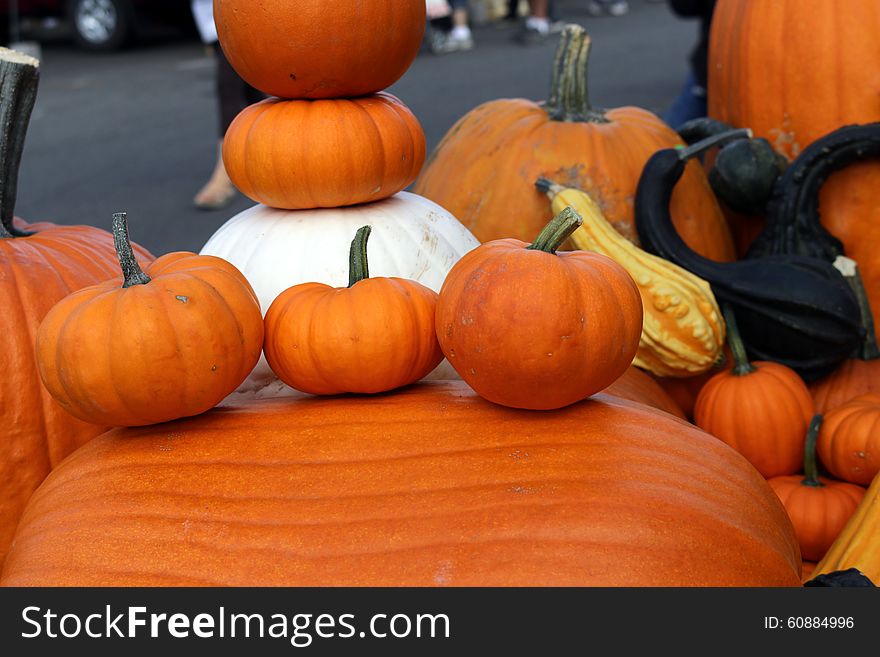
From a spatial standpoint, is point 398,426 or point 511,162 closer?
point 398,426

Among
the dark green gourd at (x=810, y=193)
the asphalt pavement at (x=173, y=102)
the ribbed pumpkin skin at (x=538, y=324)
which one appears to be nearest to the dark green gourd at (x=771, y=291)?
the dark green gourd at (x=810, y=193)

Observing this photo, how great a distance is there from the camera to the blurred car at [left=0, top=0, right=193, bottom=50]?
12008mm

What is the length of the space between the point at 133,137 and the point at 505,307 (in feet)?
25.1

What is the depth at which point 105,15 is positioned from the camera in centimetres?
1218

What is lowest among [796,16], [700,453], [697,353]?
[697,353]

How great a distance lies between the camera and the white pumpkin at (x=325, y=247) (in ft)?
5.84

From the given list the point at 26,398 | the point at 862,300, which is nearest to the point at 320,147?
the point at 26,398

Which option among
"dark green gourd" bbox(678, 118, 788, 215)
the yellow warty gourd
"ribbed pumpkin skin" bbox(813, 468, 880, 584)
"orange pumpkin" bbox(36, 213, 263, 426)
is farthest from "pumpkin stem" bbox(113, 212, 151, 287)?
"dark green gourd" bbox(678, 118, 788, 215)

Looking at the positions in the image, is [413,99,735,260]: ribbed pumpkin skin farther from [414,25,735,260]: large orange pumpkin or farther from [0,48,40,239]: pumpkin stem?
[0,48,40,239]: pumpkin stem

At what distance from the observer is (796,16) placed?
2.47 metres

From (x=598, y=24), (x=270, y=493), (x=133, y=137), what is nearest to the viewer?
(x=270, y=493)
